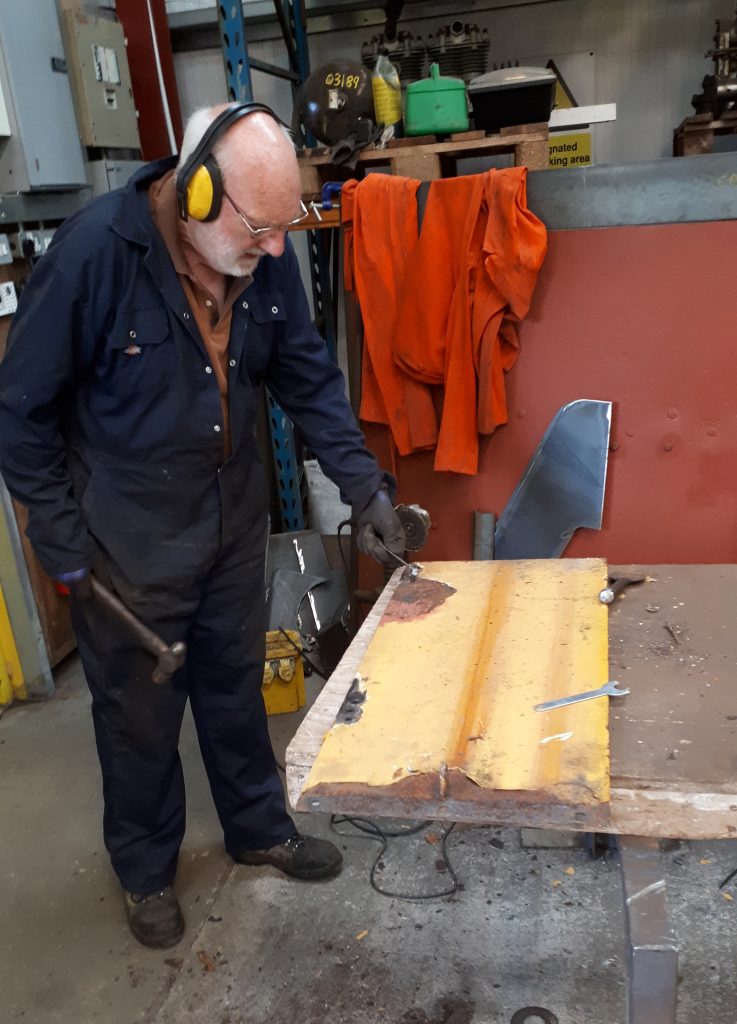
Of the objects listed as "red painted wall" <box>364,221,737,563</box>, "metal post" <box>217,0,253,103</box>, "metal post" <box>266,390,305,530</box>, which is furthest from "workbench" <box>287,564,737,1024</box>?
"metal post" <box>217,0,253,103</box>

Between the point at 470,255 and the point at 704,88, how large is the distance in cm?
131

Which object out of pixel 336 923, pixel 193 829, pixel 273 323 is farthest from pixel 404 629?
pixel 193 829

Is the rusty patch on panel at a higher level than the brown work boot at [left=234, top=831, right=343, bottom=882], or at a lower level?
higher

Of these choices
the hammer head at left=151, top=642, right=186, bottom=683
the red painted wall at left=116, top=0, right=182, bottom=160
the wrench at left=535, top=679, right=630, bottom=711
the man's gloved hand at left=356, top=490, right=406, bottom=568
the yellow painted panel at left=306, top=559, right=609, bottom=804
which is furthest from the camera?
the red painted wall at left=116, top=0, right=182, bottom=160

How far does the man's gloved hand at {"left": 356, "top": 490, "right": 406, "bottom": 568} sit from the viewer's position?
1814 mm

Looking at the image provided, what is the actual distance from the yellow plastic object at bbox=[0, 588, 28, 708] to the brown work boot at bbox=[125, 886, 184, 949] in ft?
3.90

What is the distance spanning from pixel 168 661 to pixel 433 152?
173 centimetres

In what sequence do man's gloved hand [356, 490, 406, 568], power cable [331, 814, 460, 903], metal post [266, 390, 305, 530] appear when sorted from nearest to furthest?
man's gloved hand [356, 490, 406, 568] → power cable [331, 814, 460, 903] → metal post [266, 390, 305, 530]

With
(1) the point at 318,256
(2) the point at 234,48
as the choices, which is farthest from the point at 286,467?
(2) the point at 234,48

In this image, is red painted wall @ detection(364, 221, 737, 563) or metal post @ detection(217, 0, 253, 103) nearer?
red painted wall @ detection(364, 221, 737, 563)

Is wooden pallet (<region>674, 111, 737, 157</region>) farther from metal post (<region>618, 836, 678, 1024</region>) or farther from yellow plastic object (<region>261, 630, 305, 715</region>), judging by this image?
metal post (<region>618, 836, 678, 1024</region>)

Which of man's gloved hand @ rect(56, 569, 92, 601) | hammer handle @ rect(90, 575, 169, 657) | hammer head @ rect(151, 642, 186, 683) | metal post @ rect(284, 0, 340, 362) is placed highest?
metal post @ rect(284, 0, 340, 362)

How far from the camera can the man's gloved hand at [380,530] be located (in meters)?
1.81

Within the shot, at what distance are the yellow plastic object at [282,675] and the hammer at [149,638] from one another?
96cm
